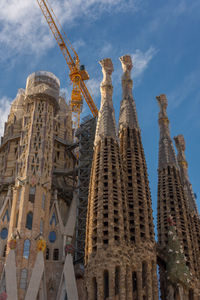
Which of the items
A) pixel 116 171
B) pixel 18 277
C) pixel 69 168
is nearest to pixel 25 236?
pixel 18 277

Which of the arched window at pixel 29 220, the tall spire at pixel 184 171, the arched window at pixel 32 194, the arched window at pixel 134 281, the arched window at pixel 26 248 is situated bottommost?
the arched window at pixel 134 281

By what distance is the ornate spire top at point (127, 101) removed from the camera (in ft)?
169

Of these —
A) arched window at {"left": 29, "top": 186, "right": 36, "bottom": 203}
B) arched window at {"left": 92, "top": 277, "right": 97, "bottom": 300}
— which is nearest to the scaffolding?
arched window at {"left": 29, "top": 186, "right": 36, "bottom": 203}

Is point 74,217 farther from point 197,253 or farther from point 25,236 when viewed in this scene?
point 197,253

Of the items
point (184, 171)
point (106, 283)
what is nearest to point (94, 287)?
point (106, 283)

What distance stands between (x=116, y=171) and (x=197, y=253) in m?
13.6

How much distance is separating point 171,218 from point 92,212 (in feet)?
29.9

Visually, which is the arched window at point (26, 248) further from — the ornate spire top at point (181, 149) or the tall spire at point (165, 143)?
the ornate spire top at point (181, 149)

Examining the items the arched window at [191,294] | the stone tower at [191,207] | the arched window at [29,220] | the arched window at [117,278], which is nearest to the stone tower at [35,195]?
the arched window at [29,220]

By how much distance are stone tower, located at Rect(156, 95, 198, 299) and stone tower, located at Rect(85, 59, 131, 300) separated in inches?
234

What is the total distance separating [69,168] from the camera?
2124 inches

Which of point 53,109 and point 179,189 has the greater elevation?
point 53,109

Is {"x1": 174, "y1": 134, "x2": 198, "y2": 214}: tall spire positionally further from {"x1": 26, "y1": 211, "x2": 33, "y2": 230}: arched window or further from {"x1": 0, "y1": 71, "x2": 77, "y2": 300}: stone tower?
{"x1": 26, "y1": 211, "x2": 33, "y2": 230}: arched window

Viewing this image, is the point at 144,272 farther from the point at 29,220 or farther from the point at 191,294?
the point at 29,220
